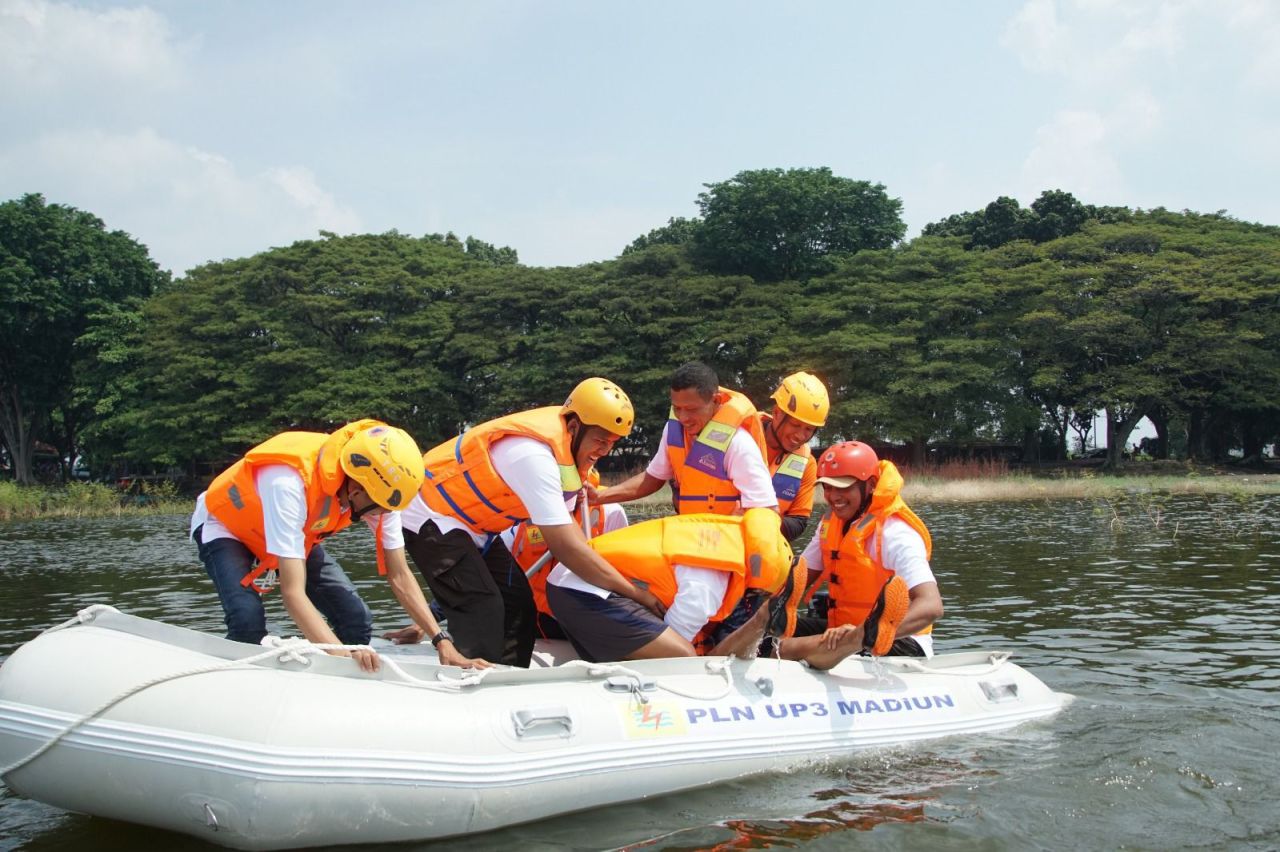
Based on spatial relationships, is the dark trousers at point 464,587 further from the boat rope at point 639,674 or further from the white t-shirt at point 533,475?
the boat rope at point 639,674

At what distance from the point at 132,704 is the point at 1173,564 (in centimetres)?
1418

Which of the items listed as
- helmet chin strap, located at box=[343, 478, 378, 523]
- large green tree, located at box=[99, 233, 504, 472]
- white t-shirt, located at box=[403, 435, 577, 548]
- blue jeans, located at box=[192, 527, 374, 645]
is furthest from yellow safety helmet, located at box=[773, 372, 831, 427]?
large green tree, located at box=[99, 233, 504, 472]

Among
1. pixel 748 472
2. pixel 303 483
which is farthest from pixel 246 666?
pixel 748 472

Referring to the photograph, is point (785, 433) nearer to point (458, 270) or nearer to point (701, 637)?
point (701, 637)

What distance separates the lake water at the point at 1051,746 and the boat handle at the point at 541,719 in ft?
1.53

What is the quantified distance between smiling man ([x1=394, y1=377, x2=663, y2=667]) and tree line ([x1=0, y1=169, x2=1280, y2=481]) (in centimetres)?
3362

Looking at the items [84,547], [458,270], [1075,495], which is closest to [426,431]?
[458,270]

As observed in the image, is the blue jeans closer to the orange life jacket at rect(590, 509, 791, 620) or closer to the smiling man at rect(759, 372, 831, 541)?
the orange life jacket at rect(590, 509, 791, 620)

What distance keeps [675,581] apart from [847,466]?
1297 millimetres

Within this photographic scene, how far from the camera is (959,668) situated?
664 cm

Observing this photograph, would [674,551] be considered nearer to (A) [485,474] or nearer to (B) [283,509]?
(A) [485,474]

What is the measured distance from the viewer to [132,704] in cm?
431

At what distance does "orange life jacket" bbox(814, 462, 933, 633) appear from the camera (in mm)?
6074

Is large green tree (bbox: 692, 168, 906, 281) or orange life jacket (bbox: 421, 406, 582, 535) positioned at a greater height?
large green tree (bbox: 692, 168, 906, 281)
